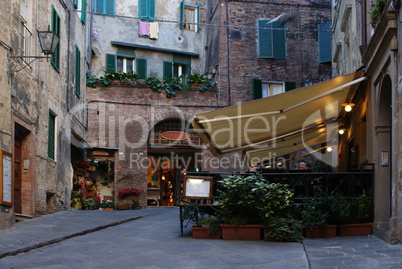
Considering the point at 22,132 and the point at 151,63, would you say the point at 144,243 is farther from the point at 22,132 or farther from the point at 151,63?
the point at 151,63

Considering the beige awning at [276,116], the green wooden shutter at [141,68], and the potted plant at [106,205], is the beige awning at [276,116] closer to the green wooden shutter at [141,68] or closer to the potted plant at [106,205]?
the potted plant at [106,205]

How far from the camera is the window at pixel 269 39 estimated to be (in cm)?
2527

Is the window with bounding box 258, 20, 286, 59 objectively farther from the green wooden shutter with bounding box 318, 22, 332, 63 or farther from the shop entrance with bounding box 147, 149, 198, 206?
the shop entrance with bounding box 147, 149, 198, 206

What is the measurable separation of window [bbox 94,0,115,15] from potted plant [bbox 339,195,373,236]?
697 inches

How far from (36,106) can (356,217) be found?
772cm

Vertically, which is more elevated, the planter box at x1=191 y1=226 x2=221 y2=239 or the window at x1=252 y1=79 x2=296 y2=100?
the window at x1=252 y1=79 x2=296 y2=100

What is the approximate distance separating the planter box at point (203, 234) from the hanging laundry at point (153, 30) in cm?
1707

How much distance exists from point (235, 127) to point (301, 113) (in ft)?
4.95

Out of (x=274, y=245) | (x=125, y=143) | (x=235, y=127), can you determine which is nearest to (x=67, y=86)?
(x=125, y=143)

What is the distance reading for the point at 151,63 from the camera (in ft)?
84.8

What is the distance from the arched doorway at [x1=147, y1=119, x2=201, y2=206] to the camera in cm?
2419

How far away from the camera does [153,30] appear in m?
26.0

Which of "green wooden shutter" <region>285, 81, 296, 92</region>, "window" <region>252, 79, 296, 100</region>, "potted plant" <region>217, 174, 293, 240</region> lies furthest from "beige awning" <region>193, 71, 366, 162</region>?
"green wooden shutter" <region>285, 81, 296, 92</region>

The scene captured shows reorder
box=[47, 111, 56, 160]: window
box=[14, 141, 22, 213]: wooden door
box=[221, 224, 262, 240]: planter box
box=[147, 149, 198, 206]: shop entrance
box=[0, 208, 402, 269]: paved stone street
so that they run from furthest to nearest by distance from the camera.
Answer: box=[147, 149, 198, 206]: shop entrance → box=[47, 111, 56, 160]: window → box=[14, 141, 22, 213]: wooden door → box=[221, 224, 262, 240]: planter box → box=[0, 208, 402, 269]: paved stone street
